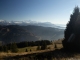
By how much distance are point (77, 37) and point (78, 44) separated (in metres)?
2.00

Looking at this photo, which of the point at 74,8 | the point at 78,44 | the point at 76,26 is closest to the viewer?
the point at 78,44

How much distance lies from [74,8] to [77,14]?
2.09 m

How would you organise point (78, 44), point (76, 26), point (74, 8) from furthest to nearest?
point (74, 8)
point (76, 26)
point (78, 44)

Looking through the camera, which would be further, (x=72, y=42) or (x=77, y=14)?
(x=77, y=14)

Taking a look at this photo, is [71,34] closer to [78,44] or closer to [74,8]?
[78,44]

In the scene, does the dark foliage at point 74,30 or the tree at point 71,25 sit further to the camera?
the tree at point 71,25

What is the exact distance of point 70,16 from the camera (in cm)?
4178

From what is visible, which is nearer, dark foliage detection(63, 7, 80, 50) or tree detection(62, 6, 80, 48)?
dark foliage detection(63, 7, 80, 50)

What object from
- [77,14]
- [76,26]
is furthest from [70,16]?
[76,26]

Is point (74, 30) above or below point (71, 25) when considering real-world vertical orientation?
below

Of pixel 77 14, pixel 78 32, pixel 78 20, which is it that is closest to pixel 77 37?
pixel 78 32

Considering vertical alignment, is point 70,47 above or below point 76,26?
below

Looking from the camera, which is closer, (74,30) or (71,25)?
(74,30)

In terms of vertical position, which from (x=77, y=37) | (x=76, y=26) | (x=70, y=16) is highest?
(x=70, y=16)
